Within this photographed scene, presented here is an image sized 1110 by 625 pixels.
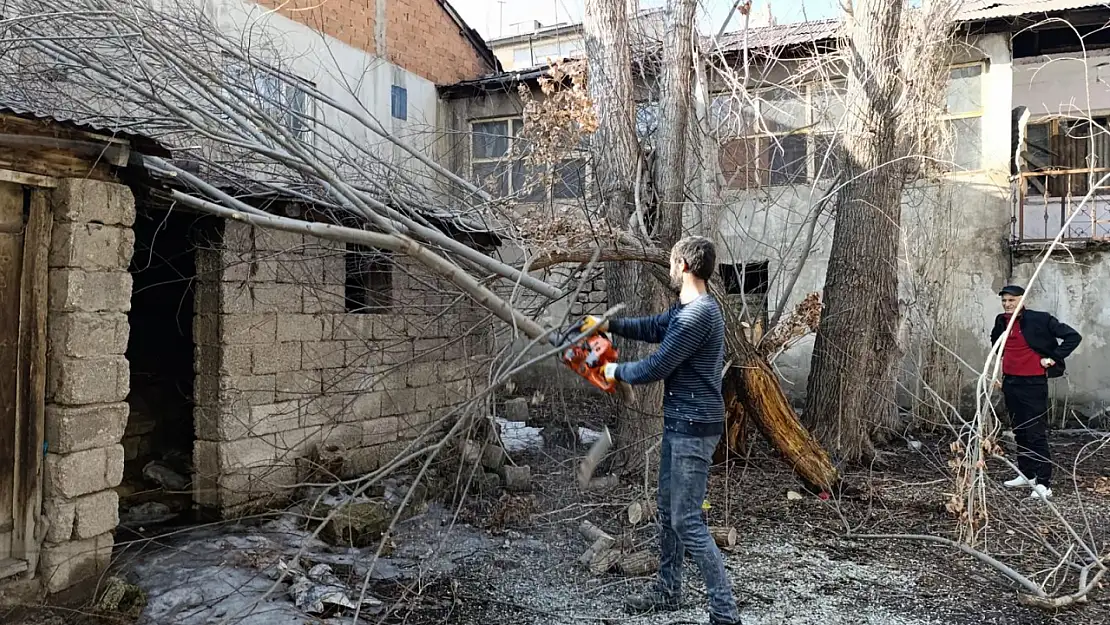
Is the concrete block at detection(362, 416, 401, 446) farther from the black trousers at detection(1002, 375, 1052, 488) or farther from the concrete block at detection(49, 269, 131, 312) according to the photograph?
the black trousers at detection(1002, 375, 1052, 488)

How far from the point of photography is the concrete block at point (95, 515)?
3.99m

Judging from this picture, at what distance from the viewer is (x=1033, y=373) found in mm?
6184

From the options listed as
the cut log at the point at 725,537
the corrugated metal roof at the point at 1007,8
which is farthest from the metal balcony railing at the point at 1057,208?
the cut log at the point at 725,537

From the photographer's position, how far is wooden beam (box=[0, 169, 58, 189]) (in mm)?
3639

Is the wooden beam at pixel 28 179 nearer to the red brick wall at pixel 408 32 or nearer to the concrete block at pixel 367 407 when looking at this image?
the concrete block at pixel 367 407

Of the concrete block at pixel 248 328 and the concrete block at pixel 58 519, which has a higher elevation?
the concrete block at pixel 248 328

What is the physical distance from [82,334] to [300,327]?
2.08 meters

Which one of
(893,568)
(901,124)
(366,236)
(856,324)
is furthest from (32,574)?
(901,124)

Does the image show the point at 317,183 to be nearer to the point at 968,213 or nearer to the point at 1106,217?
the point at 968,213

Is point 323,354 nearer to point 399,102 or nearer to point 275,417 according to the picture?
point 275,417

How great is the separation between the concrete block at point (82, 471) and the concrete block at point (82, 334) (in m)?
0.52

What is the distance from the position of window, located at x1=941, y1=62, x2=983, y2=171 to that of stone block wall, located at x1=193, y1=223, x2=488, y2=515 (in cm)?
707

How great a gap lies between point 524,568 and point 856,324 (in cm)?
420

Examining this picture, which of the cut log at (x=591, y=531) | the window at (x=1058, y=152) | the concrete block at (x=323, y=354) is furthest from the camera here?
the window at (x=1058, y=152)
